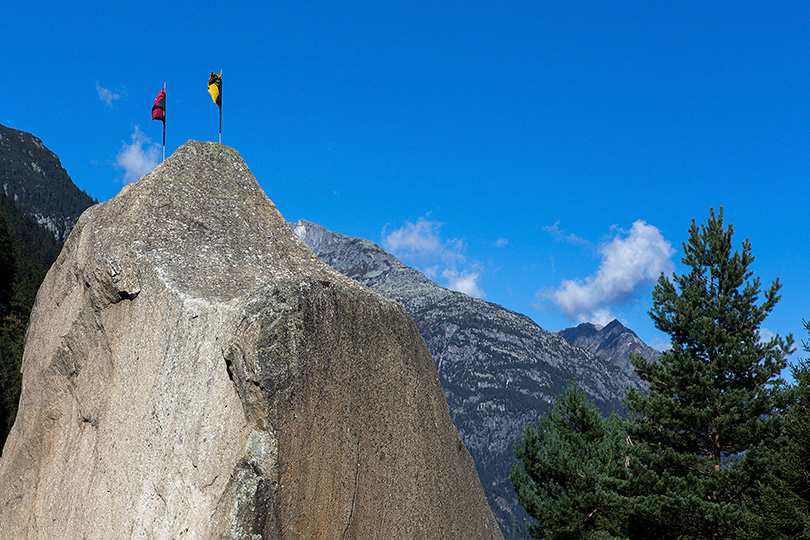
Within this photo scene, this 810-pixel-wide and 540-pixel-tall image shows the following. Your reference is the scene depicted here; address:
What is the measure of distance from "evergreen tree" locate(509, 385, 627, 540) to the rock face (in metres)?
16.7

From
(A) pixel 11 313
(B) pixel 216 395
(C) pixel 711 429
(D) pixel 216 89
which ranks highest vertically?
(A) pixel 11 313

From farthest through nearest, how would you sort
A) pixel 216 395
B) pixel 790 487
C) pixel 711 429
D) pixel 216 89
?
pixel 711 429
pixel 790 487
pixel 216 89
pixel 216 395

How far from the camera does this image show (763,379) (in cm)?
2277

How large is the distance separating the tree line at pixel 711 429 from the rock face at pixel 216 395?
478 inches

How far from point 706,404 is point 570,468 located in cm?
750

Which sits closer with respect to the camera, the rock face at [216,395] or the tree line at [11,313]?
the rock face at [216,395]

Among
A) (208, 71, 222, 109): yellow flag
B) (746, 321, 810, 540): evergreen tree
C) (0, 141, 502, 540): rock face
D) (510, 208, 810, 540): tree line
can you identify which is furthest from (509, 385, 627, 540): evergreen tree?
(208, 71, 222, 109): yellow flag

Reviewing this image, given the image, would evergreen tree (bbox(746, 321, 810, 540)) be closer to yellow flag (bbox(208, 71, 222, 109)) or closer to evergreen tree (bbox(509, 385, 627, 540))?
evergreen tree (bbox(509, 385, 627, 540))

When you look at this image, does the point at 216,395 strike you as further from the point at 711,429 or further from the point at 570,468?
the point at 570,468

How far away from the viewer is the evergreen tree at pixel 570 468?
27.3 meters

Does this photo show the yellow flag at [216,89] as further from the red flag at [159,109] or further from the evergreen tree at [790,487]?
the evergreen tree at [790,487]

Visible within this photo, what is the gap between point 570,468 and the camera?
28531mm

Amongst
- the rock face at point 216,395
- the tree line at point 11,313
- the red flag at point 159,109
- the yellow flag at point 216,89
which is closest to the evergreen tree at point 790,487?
the rock face at point 216,395

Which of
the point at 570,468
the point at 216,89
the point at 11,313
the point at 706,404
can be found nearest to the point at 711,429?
the point at 706,404
